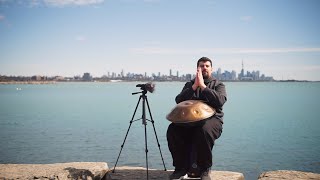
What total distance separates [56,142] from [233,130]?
11865mm

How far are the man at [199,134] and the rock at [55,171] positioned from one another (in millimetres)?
1553

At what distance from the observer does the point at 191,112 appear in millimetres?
5047

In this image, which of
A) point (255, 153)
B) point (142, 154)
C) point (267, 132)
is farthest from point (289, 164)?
point (267, 132)

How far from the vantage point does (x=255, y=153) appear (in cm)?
1574

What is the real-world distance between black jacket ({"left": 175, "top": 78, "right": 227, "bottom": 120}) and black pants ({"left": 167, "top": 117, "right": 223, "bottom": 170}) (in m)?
0.22

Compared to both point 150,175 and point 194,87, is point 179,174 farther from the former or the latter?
point 194,87

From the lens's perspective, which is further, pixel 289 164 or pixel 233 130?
pixel 233 130

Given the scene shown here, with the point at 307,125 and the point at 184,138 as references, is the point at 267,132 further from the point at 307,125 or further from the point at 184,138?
the point at 184,138

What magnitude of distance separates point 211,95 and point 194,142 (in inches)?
30.0

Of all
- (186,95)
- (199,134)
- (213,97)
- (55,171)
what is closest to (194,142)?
(199,134)

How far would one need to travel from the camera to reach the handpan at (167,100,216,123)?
502 centimetres

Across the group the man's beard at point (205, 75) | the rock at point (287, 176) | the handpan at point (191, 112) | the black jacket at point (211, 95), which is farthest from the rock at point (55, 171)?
the rock at point (287, 176)

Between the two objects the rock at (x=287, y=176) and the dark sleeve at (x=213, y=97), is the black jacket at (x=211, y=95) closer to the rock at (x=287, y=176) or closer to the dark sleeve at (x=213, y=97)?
the dark sleeve at (x=213, y=97)

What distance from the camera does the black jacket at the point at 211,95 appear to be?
523 centimetres
